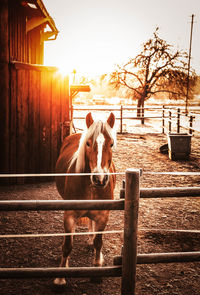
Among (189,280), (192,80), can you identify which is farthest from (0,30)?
(192,80)

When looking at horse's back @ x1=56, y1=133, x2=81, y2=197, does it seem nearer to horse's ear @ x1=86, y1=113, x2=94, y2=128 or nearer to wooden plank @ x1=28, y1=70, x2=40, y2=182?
horse's ear @ x1=86, y1=113, x2=94, y2=128

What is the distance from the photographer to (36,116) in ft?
20.4

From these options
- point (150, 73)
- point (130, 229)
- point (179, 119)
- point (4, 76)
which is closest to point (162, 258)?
point (130, 229)

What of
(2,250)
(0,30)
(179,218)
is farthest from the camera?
(0,30)

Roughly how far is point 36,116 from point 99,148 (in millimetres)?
4128

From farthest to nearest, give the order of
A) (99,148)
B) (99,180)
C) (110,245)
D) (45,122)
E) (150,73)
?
(150,73), (45,122), (110,245), (99,148), (99,180)

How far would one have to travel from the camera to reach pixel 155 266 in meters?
3.19

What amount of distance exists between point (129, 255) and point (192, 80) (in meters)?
22.6

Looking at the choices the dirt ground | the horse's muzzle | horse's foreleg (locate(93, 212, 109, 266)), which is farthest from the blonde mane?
the dirt ground

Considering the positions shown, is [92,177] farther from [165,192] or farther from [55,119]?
[55,119]

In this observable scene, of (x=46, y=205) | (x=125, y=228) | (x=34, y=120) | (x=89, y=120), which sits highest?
(x=89, y=120)

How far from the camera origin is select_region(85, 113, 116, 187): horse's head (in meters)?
2.34

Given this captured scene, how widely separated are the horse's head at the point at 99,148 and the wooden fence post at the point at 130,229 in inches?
16.3

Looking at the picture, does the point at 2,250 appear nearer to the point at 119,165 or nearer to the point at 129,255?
the point at 129,255
